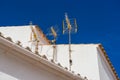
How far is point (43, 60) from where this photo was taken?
27.2 ft

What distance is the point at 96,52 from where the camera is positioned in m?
14.0

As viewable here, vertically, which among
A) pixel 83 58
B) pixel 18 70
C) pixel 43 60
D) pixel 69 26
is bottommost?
pixel 83 58

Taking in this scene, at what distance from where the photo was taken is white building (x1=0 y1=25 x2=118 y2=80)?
775cm

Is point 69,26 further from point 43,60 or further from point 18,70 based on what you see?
point 18,70

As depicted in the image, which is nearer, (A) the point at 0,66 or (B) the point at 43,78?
(A) the point at 0,66

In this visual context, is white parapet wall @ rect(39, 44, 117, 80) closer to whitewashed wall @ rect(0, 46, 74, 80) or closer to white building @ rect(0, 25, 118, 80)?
white building @ rect(0, 25, 118, 80)

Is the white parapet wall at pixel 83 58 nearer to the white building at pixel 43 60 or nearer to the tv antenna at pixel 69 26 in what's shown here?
the white building at pixel 43 60

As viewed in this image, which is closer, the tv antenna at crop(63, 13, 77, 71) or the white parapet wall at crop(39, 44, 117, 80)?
the white parapet wall at crop(39, 44, 117, 80)

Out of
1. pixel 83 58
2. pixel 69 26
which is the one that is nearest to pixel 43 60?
pixel 83 58

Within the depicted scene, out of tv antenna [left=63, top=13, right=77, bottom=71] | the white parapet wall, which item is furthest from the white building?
tv antenna [left=63, top=13, right=77, bottom=71]

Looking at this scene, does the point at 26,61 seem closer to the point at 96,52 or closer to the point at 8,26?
the point at 96,52

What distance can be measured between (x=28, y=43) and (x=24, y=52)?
21.8 ft

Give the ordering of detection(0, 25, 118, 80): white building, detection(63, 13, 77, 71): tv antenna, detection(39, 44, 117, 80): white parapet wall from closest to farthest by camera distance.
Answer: detection(0, 25, 118, 80): white building < detection(39, 44, 117, 80): white parapet wall < detection(63, 13, 77, 71): tv antenna

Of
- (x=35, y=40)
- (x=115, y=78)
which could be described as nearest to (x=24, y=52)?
(x=35, y=40)
